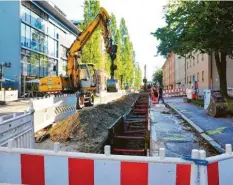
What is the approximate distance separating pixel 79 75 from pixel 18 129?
17.2 metres

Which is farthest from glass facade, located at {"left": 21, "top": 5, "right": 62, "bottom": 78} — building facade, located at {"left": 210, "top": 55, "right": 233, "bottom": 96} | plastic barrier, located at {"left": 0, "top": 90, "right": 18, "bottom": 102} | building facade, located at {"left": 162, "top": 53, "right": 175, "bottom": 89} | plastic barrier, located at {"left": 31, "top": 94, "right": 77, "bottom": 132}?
building facade, located at {"left": 162, "top": 53, "right": 175, "bottom": 89}

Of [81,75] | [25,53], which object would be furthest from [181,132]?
[25,53]

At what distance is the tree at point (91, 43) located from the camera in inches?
1745

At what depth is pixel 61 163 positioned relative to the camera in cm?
301

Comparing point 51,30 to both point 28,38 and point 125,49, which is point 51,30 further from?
point 125,49

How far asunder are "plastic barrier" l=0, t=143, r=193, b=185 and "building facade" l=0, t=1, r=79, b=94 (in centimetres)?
3169

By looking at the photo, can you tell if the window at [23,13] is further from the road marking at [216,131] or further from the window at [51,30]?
the road marking at [216,131]

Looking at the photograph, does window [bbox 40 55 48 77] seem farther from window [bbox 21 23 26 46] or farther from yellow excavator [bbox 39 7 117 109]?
yellow excavator [bbox 39 7 117 109]

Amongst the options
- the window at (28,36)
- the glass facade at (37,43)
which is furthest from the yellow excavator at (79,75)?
the window at (28,36)

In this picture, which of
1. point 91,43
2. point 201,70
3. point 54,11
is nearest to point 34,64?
point 91,43

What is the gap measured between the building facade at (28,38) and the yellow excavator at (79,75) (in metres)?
12.5

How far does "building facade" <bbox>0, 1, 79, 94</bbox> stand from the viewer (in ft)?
132

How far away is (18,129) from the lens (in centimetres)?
530

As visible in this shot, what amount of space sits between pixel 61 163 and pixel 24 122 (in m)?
2.87
